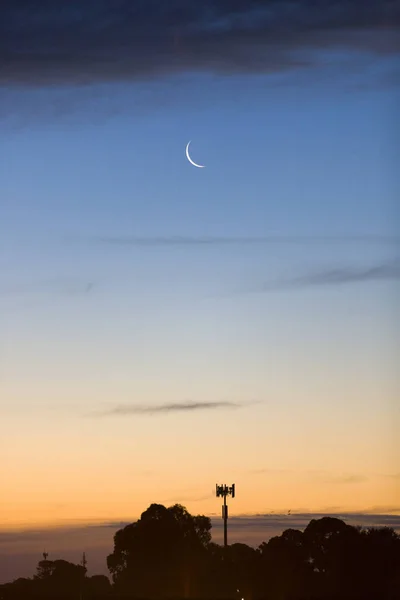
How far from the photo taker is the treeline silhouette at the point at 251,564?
147500 mm

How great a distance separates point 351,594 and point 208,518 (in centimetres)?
3932

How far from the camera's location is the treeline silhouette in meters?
148

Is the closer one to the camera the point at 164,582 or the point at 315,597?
the point at 315,597

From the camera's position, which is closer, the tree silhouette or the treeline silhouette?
the treeline silhouette

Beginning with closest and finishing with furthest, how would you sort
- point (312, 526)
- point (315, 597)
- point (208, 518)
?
point (315, 597), point (312, 526), point (208, 518)

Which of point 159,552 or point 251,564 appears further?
point 159,552

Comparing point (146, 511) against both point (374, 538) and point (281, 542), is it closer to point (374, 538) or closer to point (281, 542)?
point (281, 542)

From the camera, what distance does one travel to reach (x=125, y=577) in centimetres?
17000

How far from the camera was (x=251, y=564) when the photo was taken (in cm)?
15138

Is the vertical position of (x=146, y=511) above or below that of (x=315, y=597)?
above

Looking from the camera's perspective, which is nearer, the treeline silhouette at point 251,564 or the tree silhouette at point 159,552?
the treeline silhouette at point 251,564

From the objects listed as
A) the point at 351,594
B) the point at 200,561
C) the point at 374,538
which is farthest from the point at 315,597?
the point at 200,561

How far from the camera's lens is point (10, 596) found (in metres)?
169

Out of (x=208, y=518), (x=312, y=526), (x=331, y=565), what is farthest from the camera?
(x=208, y=518)
